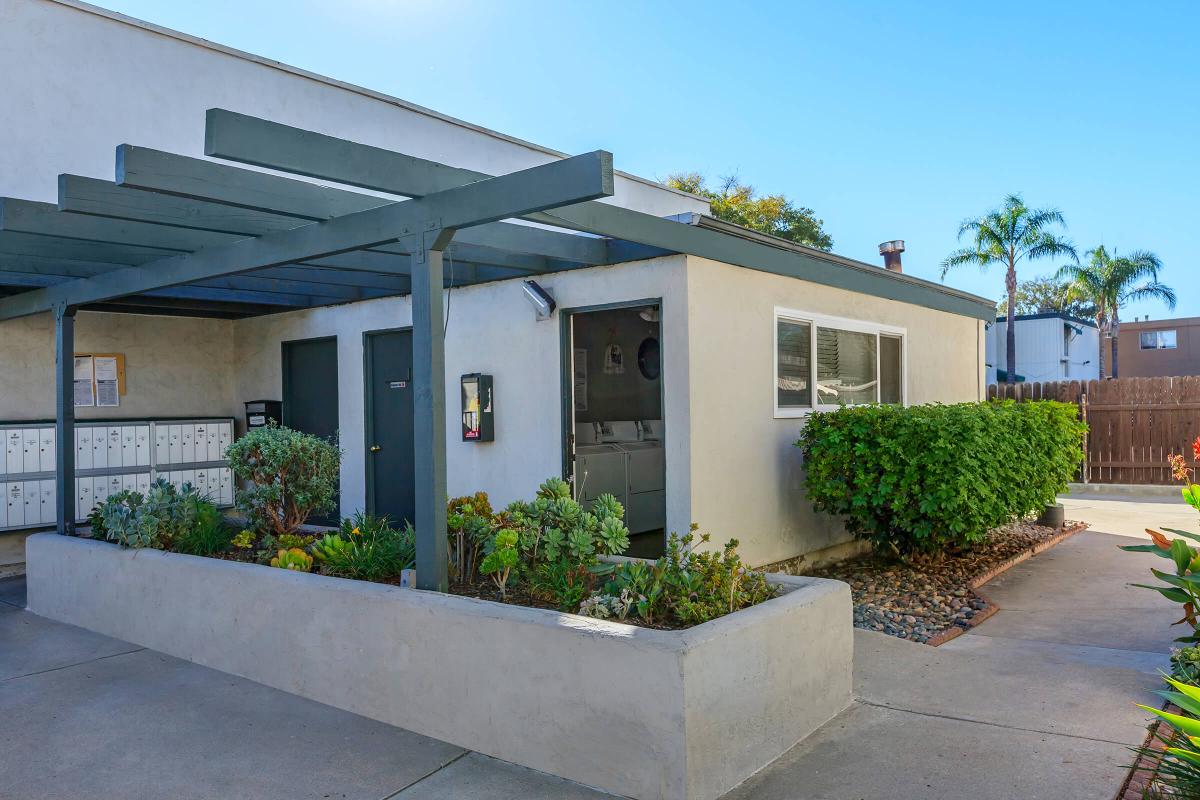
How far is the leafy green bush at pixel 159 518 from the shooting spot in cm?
550

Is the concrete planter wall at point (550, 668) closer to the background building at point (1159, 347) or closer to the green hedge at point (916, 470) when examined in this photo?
the green hedge at point (916, 470)

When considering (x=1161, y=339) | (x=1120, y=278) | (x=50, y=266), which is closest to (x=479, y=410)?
(x=50, y=266)

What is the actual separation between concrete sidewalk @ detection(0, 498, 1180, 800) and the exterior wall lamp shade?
10.5 feet

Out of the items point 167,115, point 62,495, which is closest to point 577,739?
point 62,495

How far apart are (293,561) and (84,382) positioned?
473cm

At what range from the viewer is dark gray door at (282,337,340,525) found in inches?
332

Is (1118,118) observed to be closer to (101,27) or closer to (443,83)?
(443,83)

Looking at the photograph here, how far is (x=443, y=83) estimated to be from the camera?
14438 millimetres

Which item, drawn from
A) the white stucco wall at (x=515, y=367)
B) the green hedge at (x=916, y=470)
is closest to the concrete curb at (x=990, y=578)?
the green hedge at (x=916, y=470)

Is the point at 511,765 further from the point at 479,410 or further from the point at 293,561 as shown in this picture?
the point at 479,410

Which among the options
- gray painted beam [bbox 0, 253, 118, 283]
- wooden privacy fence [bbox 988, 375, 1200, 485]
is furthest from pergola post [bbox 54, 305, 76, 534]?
wooden privacy fence [bbox 988, 375, 1200, 485]

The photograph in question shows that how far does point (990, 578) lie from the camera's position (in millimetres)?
7066

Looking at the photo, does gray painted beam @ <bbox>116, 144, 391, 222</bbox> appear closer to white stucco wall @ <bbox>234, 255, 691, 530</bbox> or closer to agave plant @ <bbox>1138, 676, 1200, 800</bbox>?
white stucco wall @ <bbox>234, 255, 691, 530</bbox>

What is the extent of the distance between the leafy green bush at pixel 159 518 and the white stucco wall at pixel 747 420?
329cm
